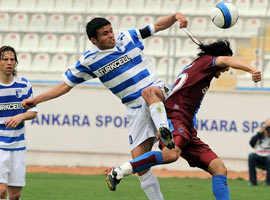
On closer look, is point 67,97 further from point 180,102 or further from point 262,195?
point 180,102

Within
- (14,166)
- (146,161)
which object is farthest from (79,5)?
(146,161)

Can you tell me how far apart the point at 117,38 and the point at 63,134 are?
9844 mm

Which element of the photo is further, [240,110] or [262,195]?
[240,110]

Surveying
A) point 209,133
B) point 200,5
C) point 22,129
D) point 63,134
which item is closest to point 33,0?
point 200,5

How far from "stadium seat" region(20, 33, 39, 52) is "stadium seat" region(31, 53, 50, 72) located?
745mm

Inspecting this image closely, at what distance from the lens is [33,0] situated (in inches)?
933

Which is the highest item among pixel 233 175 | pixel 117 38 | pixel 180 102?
pixel 117 38

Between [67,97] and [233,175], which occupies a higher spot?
[67,97]

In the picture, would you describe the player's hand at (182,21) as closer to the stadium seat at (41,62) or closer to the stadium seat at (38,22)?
the stadium seat at (41,62)

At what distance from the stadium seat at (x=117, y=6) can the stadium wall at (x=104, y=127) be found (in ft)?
16.2

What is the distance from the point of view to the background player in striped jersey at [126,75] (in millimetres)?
8195

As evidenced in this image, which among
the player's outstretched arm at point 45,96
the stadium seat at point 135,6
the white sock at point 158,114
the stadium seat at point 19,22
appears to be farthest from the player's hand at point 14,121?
the stadium seat at point 19,22

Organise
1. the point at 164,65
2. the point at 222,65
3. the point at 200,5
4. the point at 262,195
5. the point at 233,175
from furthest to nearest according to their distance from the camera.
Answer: the point at 200,5 → the point at 164,65 → the point at 233,175 → the point at 262,195 → the point at 222,65

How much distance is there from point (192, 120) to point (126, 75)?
922mm
